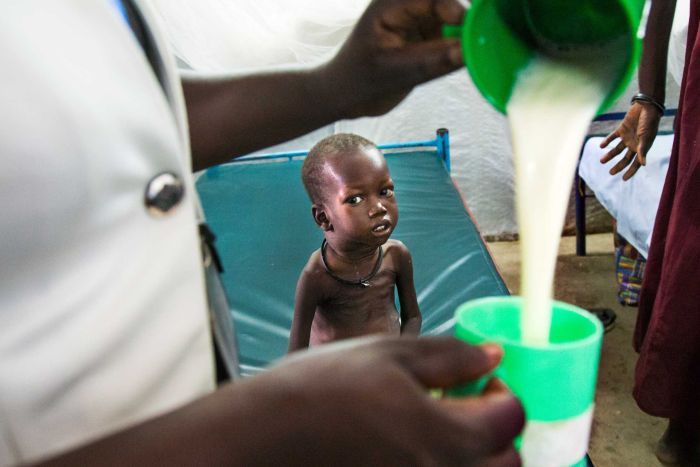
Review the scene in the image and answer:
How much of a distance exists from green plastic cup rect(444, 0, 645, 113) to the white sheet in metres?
1.32

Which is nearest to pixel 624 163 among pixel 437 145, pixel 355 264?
pixel 355 264

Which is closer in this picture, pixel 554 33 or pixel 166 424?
pixel 166 424

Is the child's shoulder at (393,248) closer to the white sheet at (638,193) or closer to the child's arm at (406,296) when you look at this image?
the child's arm at (406,296)

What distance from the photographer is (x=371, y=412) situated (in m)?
0.31

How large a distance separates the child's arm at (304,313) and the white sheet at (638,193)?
1081 millimetres

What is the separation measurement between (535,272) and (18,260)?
15.6 inches

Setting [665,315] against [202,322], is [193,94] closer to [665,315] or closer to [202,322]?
[202,322]

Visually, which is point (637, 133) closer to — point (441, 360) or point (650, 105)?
point (650, 105)

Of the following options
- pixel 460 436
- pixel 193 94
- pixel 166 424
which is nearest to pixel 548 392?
pixel 460 436

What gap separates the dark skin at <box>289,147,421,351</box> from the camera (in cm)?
132

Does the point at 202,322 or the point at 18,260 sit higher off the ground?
the point at 18,260

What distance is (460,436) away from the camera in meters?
0.33

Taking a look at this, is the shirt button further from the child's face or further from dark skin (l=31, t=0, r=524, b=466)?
the child's face

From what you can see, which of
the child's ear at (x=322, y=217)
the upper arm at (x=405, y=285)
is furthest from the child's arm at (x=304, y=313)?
the upper arm at (x=405, y=285)
